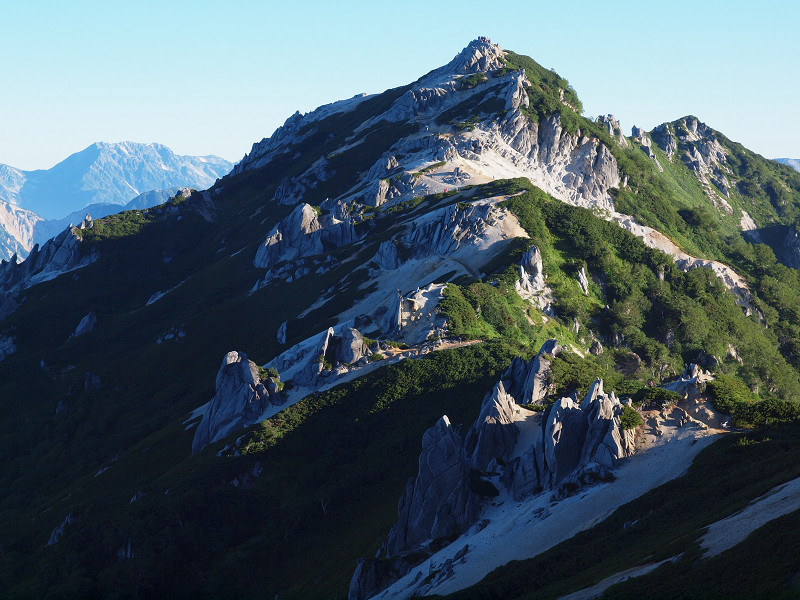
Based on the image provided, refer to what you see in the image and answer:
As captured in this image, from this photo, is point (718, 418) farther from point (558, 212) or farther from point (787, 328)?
point (787, 328)

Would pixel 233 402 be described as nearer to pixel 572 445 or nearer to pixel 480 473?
pixel 480 473

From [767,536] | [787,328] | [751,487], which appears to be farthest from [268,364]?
[787,328]

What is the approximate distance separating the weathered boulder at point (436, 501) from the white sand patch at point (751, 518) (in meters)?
27.8

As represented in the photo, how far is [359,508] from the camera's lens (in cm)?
9650

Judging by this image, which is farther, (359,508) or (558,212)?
(558,212)

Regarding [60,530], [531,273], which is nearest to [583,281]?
[531,273]

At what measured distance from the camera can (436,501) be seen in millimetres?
78438

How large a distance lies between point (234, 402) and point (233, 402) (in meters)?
0.22

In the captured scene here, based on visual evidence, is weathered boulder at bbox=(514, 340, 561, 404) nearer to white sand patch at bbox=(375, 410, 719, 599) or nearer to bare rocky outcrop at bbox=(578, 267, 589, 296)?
white sand patch at bbox=(375, 410, 719, 599)

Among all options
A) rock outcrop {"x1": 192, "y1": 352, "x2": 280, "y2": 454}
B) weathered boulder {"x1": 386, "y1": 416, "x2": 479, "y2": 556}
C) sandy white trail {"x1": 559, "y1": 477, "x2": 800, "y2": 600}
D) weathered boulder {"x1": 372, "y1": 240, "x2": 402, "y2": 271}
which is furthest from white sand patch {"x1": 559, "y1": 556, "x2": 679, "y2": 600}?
weathered boulder {"x1": 372, "y1": 240, "x2": 402, "y2": 271}

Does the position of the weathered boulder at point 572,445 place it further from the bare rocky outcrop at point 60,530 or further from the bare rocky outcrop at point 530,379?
the bare rocky outcrop at point 60,530

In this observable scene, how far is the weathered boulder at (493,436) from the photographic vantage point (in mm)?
85125

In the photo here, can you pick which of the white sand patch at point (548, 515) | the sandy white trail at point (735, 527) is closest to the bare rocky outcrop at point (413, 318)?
the white sand patch at point (548, 515)

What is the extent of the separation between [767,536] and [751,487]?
12.9 meters
